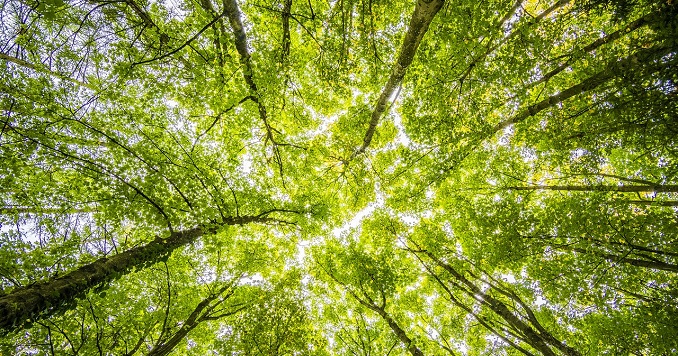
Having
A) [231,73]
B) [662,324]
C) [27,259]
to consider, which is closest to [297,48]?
[231,73]

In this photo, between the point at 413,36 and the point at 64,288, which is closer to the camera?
the point at 64,288

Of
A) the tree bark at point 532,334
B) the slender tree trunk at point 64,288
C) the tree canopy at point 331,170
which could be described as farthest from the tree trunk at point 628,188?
the slender tree trunk at point 64,288

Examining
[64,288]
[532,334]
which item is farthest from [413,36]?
[532,334]

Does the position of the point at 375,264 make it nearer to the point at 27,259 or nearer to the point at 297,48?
the point at 297,48

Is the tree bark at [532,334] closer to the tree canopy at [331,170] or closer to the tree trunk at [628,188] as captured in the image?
the tree canopy at [331,170]

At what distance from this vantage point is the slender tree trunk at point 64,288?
10.9 ft

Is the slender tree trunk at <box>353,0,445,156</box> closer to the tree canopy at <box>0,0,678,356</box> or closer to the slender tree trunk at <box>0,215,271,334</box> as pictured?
the tree canopy at <box>0,0,678,356</box>

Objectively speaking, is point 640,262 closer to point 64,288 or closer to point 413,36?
point 413,36

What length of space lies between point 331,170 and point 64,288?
831cm

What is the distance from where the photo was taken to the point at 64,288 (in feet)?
12.8

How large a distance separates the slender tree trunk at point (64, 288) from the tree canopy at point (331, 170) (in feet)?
0.12

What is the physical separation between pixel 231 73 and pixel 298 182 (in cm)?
528

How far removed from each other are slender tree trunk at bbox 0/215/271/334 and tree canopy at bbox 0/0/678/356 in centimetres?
4

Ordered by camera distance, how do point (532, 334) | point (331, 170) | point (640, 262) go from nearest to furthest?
point (640, 262)
point (532, 334)
point (331, 170)
